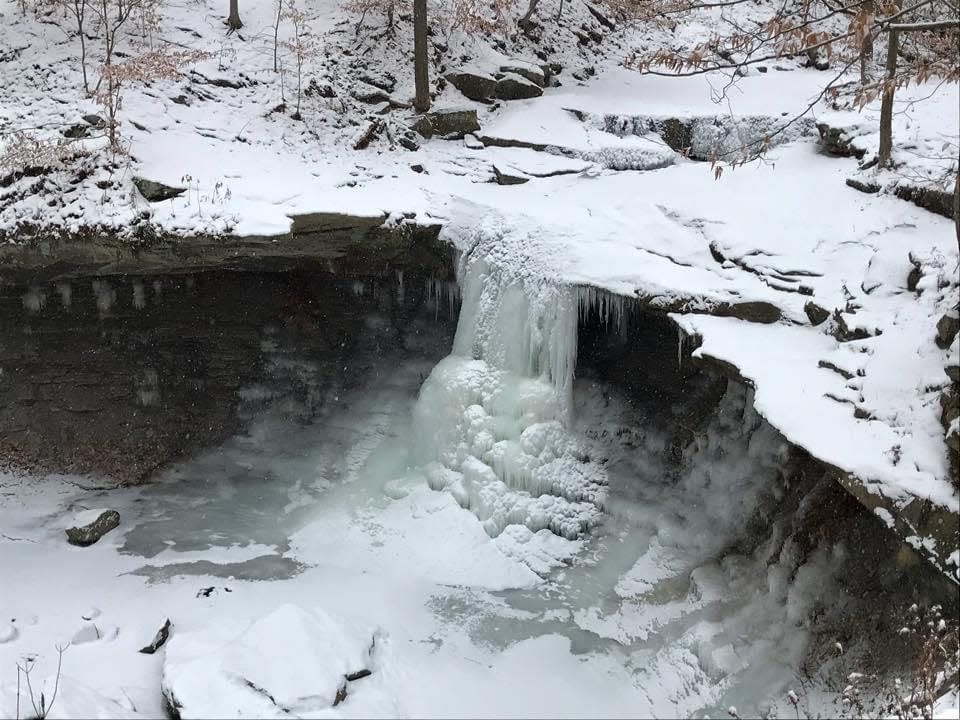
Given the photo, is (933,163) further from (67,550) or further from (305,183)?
(67,550)

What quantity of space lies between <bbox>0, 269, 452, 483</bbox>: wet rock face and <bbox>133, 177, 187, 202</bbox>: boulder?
1.08m

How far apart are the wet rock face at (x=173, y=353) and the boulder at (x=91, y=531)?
1210 millimetres

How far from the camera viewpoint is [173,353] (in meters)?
10.8

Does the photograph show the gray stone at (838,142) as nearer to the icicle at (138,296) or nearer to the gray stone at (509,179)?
the gray stone at (509,179)

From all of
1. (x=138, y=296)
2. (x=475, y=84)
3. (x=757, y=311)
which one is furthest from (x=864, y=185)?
(x=138, y=296)

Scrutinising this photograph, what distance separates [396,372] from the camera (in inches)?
450

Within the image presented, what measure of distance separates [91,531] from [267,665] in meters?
4.04

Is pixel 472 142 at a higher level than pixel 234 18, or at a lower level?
lower

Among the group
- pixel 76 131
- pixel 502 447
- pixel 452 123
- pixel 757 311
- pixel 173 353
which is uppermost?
pixel 452 123

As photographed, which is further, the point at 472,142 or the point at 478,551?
the point at 472,142

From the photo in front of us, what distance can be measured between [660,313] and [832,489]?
2.49 meters

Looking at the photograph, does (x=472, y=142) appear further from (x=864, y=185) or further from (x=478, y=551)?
(x=478, y=551)

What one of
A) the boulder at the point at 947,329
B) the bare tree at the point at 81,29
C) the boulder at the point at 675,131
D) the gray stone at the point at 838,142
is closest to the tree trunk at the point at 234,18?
the bare tree at the point at 81,29

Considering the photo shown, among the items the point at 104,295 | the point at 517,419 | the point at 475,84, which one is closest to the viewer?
the point at 517,419
